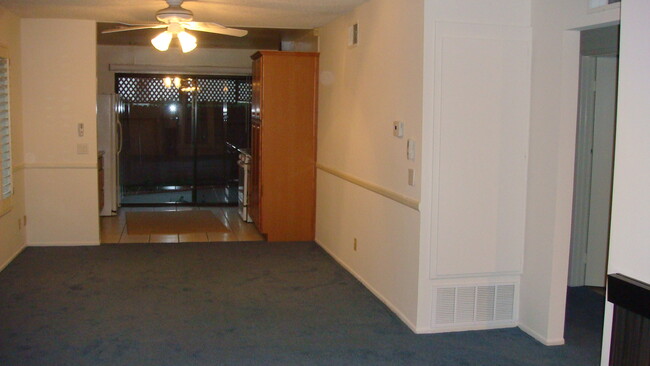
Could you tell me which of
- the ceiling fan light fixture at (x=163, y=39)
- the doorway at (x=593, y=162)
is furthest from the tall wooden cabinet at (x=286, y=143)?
the doorway at (x=593, y=162)

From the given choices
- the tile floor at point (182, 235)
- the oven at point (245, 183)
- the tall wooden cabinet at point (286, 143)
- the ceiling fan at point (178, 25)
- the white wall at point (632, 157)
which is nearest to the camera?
the white wall at point (632, 157)

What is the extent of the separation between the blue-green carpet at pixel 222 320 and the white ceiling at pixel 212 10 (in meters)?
2.37

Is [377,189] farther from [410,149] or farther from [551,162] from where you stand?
[551,162]

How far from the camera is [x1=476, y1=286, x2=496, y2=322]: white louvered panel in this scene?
4.58 metres

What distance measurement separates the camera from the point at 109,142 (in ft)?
30.5

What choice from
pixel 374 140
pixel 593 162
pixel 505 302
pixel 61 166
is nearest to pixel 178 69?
pixel 61 166

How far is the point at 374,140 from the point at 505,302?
1628 mm

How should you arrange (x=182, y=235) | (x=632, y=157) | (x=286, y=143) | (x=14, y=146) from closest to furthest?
1. (x=632, y=157)
2. (x=14, y=146)
3. (x=286, y=143)
4. (x=182, y=235)

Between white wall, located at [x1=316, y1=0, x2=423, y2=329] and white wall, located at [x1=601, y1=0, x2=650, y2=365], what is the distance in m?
1.70

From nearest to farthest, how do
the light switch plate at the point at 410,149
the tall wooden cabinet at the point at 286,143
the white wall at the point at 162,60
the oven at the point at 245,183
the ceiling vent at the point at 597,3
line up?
the ceiling vent at the point at 597,3 → the light switch plate at the point at 410,149 → the tall wooden cabinet at the point at 286,143 → the oven at the point at 245,183 → the white wall at the point at 162,60

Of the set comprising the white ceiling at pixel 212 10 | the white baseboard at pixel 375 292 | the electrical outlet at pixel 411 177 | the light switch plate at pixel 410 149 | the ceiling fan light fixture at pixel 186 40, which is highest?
the white ceiling at pixel 212 10

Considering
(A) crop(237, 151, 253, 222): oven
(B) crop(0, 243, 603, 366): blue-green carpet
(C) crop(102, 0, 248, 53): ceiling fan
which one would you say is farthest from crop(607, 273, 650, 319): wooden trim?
(A) crop(237, 151, 253, 222): oven

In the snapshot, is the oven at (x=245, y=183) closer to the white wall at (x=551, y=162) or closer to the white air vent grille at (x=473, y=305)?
the white air vent grille at (x=473, y=305)

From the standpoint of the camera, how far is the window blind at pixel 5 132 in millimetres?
6059
